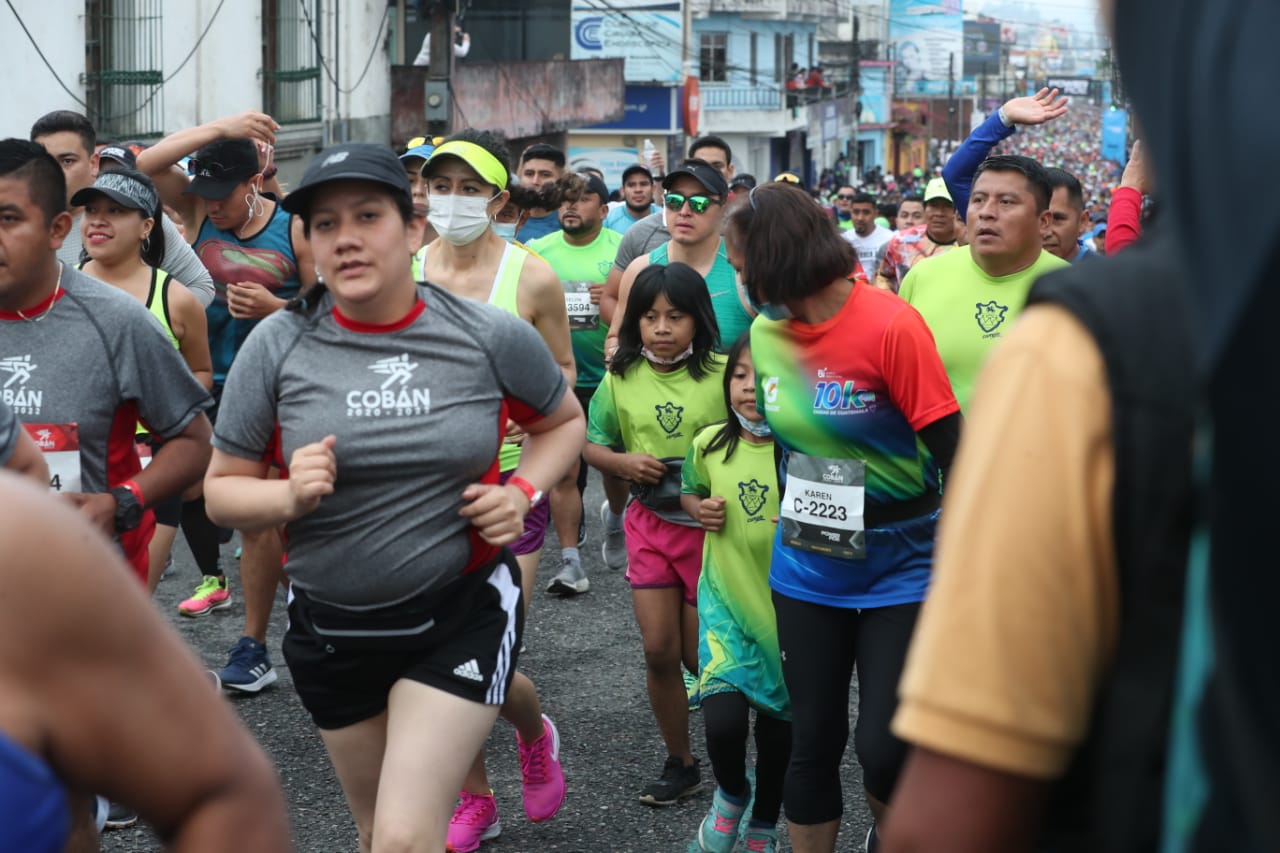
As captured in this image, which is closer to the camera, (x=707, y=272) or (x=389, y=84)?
(x=707, y=272)

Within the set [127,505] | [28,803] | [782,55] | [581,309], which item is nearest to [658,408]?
[127,505]

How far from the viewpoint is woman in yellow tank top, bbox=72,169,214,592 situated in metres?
6.18

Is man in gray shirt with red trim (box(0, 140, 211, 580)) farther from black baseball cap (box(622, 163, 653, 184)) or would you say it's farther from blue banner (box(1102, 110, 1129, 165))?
blue banner (box(1102, 110, 1129, 165))

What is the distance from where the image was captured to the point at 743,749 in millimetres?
5199

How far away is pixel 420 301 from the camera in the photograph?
161 inches

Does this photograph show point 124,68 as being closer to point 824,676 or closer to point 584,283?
point 584,283

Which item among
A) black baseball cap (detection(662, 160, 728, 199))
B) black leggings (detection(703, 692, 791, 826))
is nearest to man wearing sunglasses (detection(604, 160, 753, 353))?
black baseball cap (detection(662, 160, 728, 199))

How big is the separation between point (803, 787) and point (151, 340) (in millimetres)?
2063

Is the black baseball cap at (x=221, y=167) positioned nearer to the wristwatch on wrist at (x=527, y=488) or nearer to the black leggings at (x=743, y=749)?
the black leggings at (x=743, y=749)

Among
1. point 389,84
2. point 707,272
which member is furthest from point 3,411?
point 389,84

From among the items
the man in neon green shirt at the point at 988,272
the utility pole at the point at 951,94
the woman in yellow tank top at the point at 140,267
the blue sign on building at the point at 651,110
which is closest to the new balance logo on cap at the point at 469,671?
the woman in yellow tank top at the point at 140,267

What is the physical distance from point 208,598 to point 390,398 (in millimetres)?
4771

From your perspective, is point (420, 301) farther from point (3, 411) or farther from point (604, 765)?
point (604, 765)

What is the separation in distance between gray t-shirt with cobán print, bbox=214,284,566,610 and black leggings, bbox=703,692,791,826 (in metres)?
1.38
